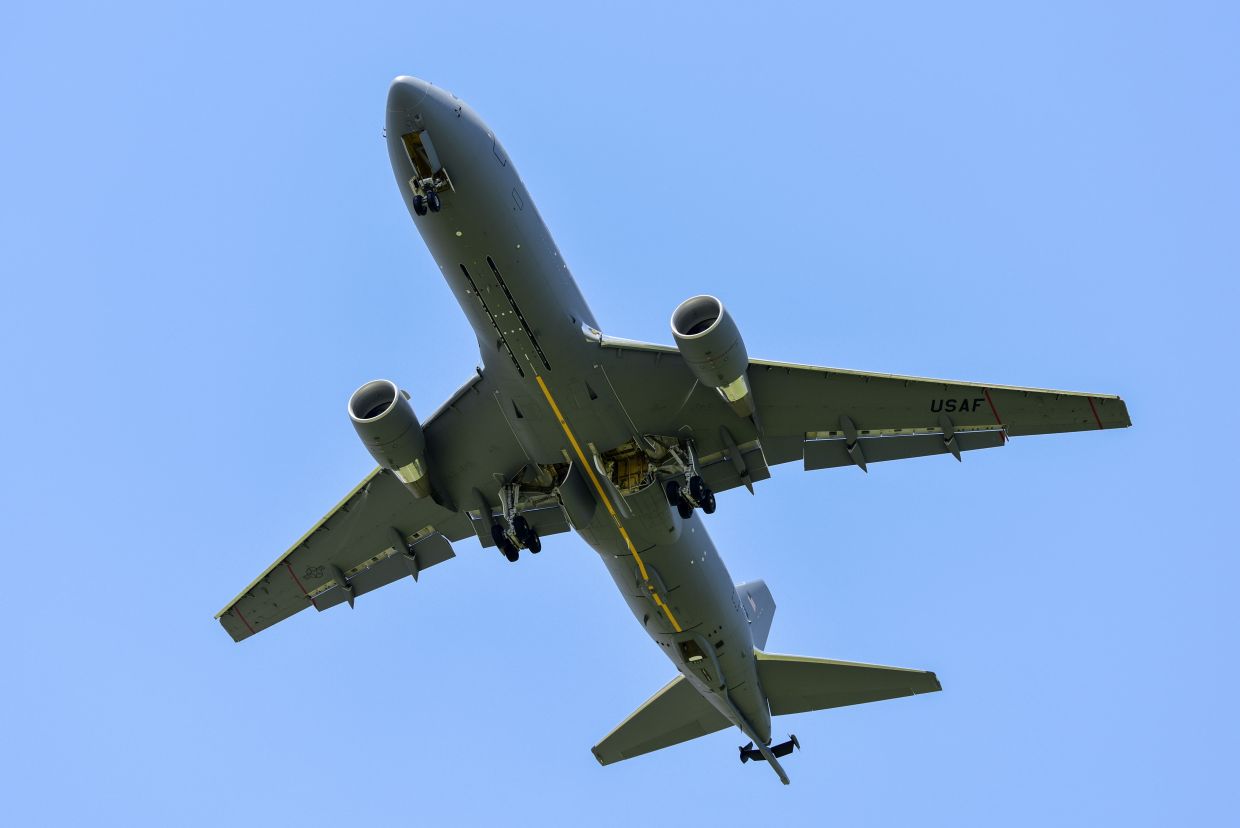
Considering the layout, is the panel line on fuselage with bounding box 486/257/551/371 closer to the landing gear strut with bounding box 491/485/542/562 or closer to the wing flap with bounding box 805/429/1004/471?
the landing gear strut with bounding box 491/485/542/562

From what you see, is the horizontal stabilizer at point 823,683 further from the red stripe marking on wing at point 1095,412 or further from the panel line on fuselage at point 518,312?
the panel line on fuselage at point 518,312

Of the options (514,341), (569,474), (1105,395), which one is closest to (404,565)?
(569,474)

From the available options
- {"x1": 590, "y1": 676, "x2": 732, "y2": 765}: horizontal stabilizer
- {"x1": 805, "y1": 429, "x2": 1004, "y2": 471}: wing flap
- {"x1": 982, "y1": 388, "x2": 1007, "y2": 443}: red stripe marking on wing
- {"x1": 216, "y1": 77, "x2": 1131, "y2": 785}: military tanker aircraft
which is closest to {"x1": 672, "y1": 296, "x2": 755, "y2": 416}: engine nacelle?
{"x1": 216, "y1": 77, "x2": 1131, "y2": 785}: military tanker aircraft

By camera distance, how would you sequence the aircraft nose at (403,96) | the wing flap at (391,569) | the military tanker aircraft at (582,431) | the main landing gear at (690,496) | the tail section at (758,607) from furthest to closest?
1. the tail section at (758,607)
2. the wing flap at (391,569)
3. the main landing gear at (690,496)
4. the military tanker aircraft at (582,431)
5. the aircraft nose at (403,96)

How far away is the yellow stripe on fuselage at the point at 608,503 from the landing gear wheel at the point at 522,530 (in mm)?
2028

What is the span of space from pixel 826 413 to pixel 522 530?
716 cm

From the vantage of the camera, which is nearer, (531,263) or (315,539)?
(531,263)

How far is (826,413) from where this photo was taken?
2830 cm

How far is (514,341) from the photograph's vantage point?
1011 inches

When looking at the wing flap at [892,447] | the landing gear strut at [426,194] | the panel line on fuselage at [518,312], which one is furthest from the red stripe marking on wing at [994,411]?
the landing gear strut at [426,194]

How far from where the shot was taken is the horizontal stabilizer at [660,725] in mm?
34969

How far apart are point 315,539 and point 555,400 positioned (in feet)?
28.1

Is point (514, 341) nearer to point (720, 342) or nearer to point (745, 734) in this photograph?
point (720, 342)

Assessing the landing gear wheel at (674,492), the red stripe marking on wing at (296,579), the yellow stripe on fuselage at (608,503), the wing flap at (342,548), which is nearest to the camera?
the yellow stripe on fuselage at (608,503)
